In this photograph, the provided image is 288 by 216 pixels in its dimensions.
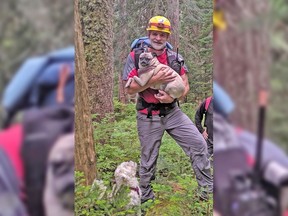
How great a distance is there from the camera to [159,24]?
2.61 metres

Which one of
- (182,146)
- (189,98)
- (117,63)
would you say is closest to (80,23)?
(117,63)

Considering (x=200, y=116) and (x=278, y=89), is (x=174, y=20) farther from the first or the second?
(x=278, y=89)

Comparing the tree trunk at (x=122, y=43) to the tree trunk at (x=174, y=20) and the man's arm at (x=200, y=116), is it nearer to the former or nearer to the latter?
the tree trunk at (x=174, y=20)

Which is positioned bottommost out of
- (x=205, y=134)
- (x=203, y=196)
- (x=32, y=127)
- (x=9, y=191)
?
(x=203, y=196)

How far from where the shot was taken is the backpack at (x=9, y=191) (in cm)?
98

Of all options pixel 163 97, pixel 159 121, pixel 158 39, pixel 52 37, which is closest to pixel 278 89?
pixel 52 37

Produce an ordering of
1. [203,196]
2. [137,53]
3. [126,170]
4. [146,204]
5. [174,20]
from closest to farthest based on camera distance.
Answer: [137,53] < [174,20] < [126,170] < [146,204] < [203,196]

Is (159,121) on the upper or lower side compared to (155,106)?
lower

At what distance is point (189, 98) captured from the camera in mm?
2873

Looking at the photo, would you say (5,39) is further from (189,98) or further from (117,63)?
(189,98)

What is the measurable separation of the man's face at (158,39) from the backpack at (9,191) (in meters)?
1.68

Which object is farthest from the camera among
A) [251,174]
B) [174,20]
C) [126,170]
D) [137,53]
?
[126,170]

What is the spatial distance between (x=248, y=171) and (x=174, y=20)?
6.09 feet

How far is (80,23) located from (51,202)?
164 cm
